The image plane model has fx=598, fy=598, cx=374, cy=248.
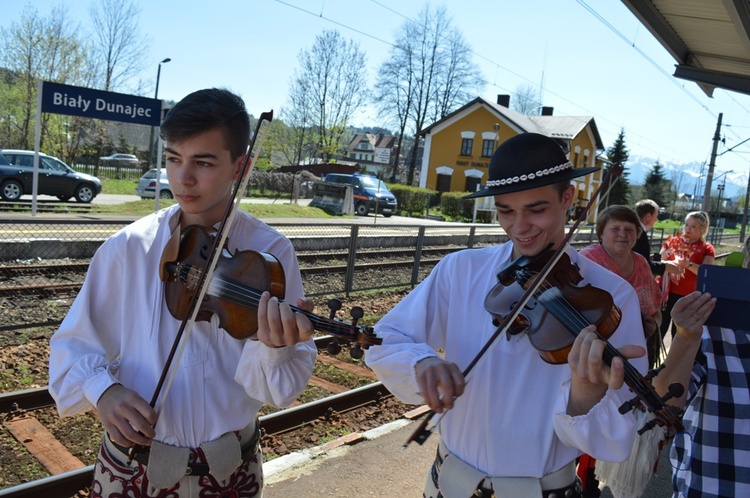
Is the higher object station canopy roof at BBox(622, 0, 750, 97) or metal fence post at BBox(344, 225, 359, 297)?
station canopy roof at BBox(622, 0, 750, 97)

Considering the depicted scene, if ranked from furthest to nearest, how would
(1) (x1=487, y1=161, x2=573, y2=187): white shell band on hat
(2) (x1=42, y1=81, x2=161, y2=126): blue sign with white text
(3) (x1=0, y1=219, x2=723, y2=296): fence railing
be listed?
(2) (x1=42, y1=81, x2=161, y2=126): blue sign with white text, (3) (x1=0, y1=219, x2=723, y2=296): fence railing, (1) (x1=487, y1=161, x2=573, y2=187): white shell band on hat

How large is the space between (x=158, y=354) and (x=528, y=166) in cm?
128

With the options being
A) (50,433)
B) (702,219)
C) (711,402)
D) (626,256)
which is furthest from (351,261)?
(711,402)

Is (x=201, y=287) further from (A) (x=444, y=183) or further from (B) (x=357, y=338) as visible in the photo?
(A) (x=444, y=183)

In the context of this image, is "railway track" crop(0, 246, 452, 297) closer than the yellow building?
Yes

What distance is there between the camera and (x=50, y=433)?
4.21 metres

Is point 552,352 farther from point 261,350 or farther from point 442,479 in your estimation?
point 261,350

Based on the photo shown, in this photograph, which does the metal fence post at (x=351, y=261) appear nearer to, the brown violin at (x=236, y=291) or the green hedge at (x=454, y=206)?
the brown violin at (x=236, y=291)

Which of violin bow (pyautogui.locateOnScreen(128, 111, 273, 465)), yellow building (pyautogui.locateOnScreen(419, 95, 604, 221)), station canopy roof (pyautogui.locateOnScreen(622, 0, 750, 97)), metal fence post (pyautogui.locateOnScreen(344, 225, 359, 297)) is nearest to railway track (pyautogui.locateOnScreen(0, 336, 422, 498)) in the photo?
violin bow (pyautogui.locateOnScreen(128, 111, 273, 465))

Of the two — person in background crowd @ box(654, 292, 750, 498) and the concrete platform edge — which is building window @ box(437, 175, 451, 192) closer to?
the concrete platform edge

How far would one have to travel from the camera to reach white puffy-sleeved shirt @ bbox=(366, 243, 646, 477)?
5.49ft

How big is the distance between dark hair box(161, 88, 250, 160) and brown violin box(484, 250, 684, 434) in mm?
961

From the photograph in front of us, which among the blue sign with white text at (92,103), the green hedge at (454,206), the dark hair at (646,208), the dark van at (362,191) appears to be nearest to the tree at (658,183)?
the green hedge at (454,206)

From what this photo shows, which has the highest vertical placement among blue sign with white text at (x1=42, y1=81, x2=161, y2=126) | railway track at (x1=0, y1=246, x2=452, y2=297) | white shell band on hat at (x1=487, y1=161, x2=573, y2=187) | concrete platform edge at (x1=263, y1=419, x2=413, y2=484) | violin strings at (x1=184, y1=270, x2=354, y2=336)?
blue sign with white text at (x1=42, y1=81, x2=161, y2=126)
